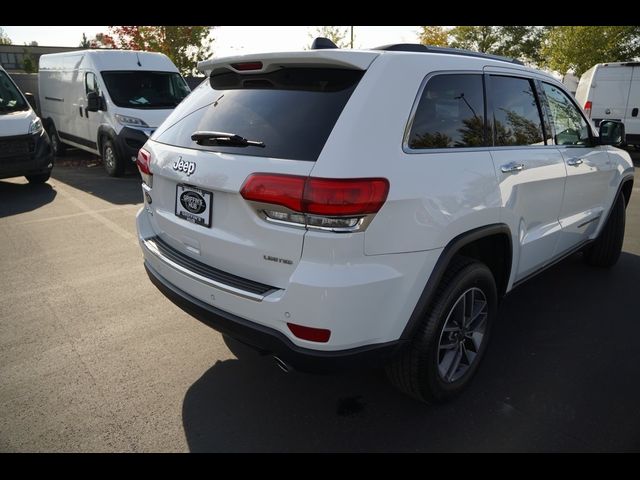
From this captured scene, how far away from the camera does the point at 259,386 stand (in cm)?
277

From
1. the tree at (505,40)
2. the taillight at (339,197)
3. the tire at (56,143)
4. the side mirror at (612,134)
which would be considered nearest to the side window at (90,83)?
the tire at (56,143)

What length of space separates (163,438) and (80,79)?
9.28 metres

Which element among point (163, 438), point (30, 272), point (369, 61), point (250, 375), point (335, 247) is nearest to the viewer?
point (335, 247)

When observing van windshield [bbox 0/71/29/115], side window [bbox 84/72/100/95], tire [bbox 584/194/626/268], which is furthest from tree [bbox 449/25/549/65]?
tire [bbox 584/194/626/268]

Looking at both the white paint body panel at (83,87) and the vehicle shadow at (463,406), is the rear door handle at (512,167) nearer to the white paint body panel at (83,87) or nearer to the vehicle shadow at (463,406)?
the vehicle shadow at (463,406)

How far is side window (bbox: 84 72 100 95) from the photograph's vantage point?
9164 mm

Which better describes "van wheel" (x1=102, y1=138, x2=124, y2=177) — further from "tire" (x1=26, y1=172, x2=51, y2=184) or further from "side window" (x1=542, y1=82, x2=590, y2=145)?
"side window" (x1=542, y1=82, x2=590, y2=145)

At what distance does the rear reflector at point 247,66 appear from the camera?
2.41 meters

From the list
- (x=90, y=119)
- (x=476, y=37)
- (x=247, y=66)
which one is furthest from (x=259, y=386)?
(x=476, y=37)

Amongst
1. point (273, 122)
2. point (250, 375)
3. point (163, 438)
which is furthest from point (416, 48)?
point (163, 438)

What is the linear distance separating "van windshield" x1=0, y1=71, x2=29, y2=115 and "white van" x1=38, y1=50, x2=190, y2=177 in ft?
3.76

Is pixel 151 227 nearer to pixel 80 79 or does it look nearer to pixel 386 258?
pixel 386 258

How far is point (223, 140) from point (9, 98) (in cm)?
749
